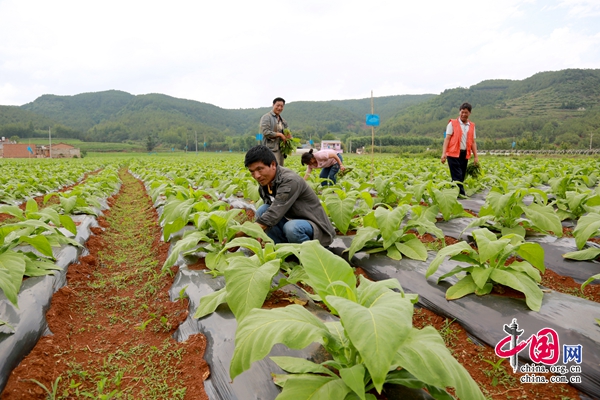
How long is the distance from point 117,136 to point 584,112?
103 m

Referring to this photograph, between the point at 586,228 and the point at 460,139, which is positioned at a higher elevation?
the point at 460,139

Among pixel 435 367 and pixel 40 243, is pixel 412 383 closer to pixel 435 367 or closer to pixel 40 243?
pixel 435 367

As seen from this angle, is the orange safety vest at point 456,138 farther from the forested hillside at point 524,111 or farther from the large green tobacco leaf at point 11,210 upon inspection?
the forested hillside at point 524,111

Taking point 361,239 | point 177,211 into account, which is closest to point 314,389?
point 361,239

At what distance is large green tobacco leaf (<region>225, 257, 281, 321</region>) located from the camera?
188cm

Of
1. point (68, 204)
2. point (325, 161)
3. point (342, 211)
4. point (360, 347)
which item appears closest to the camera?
point (360, 347)

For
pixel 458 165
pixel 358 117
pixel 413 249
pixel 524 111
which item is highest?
pixel 358 117

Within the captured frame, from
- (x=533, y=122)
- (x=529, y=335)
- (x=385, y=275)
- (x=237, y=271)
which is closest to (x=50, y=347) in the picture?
(x=237, y=271)

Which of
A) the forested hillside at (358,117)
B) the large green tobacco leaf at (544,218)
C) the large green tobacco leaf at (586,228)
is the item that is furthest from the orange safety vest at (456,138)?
the forested hillside at (358,117)

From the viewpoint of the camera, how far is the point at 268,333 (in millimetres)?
1290

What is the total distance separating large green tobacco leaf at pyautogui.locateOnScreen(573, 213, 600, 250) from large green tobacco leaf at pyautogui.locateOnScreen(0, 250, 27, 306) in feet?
13.0

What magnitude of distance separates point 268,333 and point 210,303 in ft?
3.86

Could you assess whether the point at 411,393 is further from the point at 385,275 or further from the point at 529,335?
the point at 385,275

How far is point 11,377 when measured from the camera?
184 centimetres
